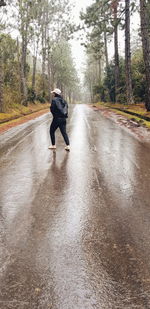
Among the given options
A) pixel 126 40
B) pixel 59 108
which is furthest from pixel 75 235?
pixel 126 40

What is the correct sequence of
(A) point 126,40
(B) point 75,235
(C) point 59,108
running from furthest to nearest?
(A) point 126,40, (C) point 59,108, (B) point 75,235

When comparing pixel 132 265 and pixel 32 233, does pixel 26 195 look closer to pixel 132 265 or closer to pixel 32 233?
pixel 32 233

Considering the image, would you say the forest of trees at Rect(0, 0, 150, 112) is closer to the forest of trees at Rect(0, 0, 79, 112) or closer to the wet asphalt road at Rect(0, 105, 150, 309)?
the forest of trees at Rect(0, 0, 79, 112)

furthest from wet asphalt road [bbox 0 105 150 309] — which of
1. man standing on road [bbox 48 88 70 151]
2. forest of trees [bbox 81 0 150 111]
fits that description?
forest of trees [bbox 81 0 150 111]

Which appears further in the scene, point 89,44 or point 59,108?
point 89,44

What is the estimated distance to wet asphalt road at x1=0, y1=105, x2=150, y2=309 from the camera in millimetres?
2348

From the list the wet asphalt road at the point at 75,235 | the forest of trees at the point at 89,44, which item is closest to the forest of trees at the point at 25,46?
the forest of trees at the point at 89,44

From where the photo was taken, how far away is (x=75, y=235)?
10.8 ft

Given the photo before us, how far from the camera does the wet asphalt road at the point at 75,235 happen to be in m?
2.35

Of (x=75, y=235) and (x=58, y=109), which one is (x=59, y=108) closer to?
(x=58, y=109)

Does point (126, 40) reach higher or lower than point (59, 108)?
higher

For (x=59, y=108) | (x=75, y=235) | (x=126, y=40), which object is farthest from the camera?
(x=126, y=40)

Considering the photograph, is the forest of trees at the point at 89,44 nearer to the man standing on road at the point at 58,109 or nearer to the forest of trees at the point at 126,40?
the forest of trees at the point at 126,40

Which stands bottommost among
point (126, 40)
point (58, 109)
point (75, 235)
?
point (75, 235)
